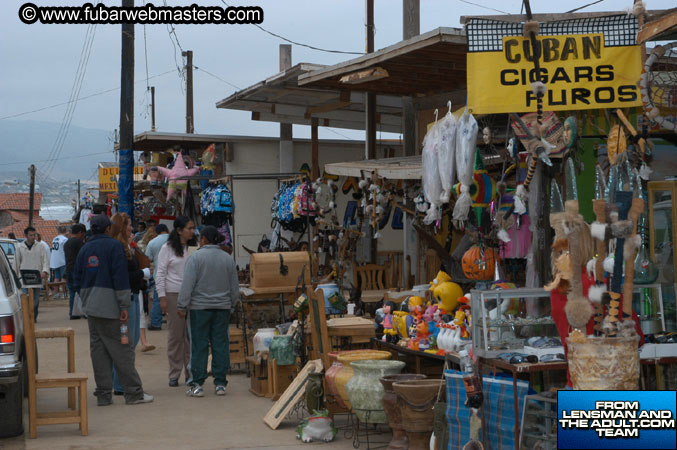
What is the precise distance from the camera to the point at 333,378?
26.0 ft

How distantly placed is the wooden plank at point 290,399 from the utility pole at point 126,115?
856 centimetres

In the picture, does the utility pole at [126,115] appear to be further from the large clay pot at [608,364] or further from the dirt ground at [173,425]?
the large clay pot at [608,364]

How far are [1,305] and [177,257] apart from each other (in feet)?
10.4

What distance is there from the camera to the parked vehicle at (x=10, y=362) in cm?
786

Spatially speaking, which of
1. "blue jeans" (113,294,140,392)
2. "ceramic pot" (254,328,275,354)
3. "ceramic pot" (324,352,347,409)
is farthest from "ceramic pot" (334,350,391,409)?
"blue jeans" (113,294,140,392)

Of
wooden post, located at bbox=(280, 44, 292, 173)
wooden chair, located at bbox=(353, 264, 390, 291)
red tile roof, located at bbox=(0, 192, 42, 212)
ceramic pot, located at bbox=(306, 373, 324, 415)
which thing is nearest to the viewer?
ceramic pot, located at bbox=(306, 373, 324, 415)

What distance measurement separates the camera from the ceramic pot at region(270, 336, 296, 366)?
380 inches

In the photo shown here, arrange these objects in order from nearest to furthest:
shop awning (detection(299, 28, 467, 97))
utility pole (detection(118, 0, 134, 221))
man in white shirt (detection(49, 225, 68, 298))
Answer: shop awning (detection(299, 28, 467, 97)), utility pole (detection(118, 0, 134, 221)), man in white shirt (detection(49, 225, 68, 298))

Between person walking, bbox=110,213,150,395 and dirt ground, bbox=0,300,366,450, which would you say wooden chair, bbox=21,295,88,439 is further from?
person walking, bbox=110,213,150,395

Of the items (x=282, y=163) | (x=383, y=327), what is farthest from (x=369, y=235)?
(x=383, y=327)

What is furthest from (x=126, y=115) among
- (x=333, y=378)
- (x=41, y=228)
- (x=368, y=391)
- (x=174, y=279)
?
(x=41, y=228)

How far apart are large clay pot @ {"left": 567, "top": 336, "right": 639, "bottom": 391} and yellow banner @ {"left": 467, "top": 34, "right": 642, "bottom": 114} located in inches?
93.7

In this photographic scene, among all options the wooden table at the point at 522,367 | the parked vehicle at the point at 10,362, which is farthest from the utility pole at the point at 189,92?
the wooden table at the point at 522,367

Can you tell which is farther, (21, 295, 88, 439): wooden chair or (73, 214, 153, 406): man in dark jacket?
(73, 214, 153, 406): man in dark jacket
